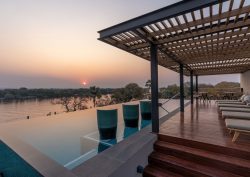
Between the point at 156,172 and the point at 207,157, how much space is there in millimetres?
1153

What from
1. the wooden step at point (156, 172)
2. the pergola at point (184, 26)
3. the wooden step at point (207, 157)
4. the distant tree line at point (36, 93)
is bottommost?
the wooden step at point (156, 172)

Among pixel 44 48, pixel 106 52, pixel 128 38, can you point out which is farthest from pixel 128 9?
pixel 44 48

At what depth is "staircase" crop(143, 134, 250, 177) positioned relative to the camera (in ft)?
9.93

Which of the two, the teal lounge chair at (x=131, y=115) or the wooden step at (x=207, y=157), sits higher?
the teal lounge chair at (x=131, y=115)

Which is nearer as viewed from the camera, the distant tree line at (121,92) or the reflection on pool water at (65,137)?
the reflection on pool water at (65,137)

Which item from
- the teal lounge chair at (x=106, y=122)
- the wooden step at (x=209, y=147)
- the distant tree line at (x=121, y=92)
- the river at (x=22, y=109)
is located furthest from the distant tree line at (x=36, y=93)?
the wooden step at (x=209, y=147)

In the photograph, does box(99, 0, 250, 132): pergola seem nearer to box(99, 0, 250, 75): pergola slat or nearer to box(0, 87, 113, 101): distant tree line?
box(99, 0, 250, 75): pergola slat

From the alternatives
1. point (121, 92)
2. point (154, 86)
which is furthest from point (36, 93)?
point (154, 86)

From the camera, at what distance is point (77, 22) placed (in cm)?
726

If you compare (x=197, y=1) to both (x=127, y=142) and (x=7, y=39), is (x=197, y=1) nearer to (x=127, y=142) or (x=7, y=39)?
(x=127, y=142)

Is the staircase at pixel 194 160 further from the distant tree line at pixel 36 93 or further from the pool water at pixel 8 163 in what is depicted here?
the distant tree line at pixel 36 93

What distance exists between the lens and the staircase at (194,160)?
3.03 metres

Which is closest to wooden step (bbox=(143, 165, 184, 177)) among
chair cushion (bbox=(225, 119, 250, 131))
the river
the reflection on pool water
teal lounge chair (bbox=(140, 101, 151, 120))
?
the reflection on pool water

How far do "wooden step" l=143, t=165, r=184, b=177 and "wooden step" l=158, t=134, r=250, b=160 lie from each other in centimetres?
79
